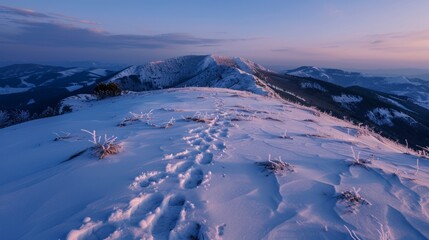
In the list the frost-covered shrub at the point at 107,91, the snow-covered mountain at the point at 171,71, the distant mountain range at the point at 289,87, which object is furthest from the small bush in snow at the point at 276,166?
the snow-covered mountain at the point at 171,71

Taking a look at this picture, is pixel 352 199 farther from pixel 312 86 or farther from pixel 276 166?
pixel 312 86

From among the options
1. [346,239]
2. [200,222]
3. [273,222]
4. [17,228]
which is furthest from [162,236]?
[346,239]

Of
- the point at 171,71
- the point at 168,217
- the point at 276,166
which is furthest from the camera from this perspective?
the point at 171,71

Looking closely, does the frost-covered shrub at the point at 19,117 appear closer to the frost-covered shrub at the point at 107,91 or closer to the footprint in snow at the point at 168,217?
the frost-covered shrub at the point at 107,91

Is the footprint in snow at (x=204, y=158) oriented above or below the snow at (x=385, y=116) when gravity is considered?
above

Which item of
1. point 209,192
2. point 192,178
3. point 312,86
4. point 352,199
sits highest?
point 352,199

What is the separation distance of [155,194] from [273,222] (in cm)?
153

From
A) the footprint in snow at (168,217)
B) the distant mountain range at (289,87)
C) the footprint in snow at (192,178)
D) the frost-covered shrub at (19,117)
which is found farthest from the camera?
the distant mountain range at (289,87)

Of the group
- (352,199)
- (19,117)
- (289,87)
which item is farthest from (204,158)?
(289,87)

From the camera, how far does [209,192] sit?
3.83m

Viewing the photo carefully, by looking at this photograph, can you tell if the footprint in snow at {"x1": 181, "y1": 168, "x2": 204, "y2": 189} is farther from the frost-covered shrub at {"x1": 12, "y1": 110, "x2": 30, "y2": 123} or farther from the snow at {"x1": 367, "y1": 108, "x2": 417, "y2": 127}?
the snow at {"x1": 367, "y1": 108, "x2": 417, "y2": 127}

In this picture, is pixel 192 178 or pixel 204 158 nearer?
pixel 192 178

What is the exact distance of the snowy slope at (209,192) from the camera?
9.90 ft

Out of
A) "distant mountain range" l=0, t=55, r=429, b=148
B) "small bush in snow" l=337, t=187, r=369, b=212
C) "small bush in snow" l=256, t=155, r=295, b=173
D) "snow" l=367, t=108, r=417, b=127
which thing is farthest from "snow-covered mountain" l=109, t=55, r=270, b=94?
"small bush in snow" l=337, t=187, r=369, b=212
